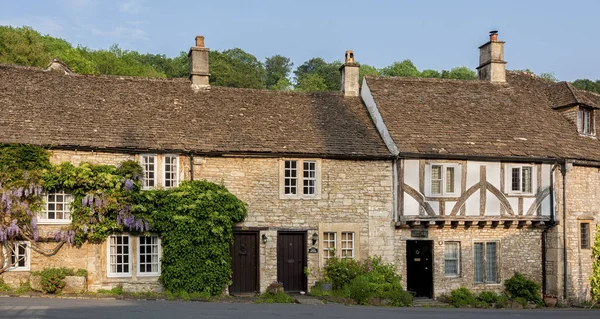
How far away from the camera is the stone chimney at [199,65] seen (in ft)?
83.9

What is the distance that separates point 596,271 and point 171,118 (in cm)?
1665

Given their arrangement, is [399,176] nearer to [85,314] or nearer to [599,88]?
[85,314]

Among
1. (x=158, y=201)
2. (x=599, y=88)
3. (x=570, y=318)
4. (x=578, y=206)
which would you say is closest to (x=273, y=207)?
(x=158, y=201)

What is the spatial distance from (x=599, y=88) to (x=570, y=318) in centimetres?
6371

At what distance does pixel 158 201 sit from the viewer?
20.9 m

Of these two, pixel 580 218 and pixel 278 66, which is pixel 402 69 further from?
pixel 580 218

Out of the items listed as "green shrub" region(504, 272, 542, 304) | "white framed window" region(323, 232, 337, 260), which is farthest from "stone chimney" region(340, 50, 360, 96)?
"green shrub" region(504, 272, 542, 304)

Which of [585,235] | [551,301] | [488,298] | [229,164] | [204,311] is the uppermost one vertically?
[229,164]

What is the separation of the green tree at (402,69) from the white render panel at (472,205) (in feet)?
162

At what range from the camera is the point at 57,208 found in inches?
814

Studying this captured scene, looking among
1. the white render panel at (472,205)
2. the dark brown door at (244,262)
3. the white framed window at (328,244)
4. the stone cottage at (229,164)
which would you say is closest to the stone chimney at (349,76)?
the stone cottage at (229,164)

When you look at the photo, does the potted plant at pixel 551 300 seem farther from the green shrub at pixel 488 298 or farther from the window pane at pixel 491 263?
the green shrub at pixel 488 298

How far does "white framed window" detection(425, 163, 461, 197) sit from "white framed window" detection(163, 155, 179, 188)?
846cm

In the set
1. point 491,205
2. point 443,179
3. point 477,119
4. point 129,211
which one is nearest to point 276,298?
point 129,211
